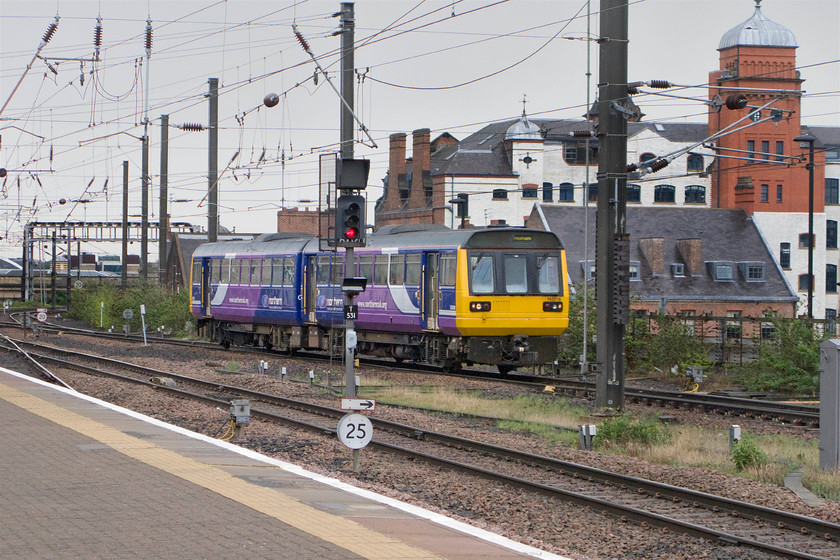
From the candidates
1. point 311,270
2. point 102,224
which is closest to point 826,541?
point 311,270

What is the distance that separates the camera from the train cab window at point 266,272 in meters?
34.9

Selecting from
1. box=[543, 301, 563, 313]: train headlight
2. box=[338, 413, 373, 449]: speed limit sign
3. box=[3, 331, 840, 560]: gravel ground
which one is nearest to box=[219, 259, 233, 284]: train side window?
box=[3, 331, 840, 560]: gravel ground

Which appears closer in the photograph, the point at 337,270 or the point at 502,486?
the point at 502,486

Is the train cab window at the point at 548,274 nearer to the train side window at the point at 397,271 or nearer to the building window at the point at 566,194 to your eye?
the train side window at the point at 397,271

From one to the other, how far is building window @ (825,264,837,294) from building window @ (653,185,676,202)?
11399 mm

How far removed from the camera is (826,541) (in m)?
10.4

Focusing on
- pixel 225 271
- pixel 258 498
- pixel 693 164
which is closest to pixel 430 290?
pixel 225 271

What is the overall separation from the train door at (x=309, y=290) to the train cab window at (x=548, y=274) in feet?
25.3

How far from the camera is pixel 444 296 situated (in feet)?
86.9

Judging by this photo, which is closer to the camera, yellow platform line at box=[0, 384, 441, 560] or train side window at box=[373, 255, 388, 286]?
yellow platform line at box=[0, 384, 441, 560]

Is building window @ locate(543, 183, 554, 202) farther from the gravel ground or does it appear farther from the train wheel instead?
the gravel ground

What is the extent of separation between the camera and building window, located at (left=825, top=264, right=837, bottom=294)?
75000mm

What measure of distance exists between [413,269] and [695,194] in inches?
2223

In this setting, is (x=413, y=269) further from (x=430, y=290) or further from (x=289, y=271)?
(x=289, y=271)
